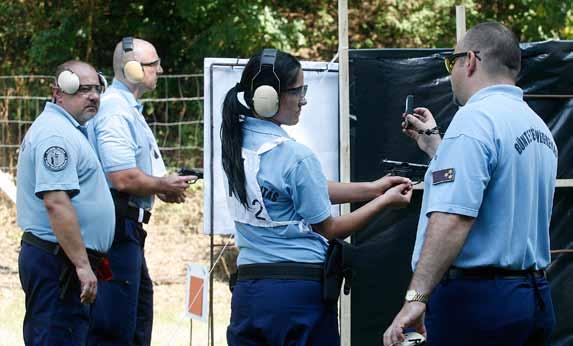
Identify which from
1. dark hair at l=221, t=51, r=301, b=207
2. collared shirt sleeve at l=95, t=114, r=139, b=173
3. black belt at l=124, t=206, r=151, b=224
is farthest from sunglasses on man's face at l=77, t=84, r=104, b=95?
dark hair at l=221, t=51, r=301, b=207

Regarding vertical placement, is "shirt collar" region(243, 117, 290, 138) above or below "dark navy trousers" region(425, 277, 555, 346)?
above

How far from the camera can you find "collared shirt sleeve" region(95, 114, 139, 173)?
18.7ft

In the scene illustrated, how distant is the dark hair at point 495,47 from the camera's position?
3.88m

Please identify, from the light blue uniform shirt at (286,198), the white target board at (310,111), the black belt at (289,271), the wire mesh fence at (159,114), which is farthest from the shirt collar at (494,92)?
the wire mesh fence at (159,114)

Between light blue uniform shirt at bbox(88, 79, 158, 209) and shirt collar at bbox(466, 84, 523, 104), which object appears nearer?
shirt collar at bbox(466, 84, 523, 104)

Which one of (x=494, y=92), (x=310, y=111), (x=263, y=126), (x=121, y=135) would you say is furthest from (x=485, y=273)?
(x=310, y=111)

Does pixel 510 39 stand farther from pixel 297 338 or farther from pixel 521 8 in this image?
pixel 521 8

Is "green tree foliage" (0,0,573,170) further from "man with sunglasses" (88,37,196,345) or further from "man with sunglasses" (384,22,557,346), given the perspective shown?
"man with sunglasses" (384,22,557,346)

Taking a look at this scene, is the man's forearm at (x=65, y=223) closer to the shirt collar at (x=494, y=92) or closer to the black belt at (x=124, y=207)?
the black belt at (x=124, y=207)

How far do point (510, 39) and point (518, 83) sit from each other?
244 centimetres

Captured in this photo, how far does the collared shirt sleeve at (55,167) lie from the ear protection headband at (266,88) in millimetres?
1223

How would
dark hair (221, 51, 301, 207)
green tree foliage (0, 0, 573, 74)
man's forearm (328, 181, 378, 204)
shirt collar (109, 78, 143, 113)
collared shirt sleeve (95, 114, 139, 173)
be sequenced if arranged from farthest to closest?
green tree foliage (0, 0, 573, 74)
shirt collar (109, 78, 143, 113)
collared shirt sleeve (95, 114, 139, 173)
man's forearm (328, 181, 378, 204)
dark hair (221, 51, 301, 207)

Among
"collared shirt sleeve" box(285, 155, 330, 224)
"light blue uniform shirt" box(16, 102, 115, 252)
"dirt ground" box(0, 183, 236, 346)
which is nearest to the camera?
"collared shirt sleeve" box(285, 155, 330, 224)

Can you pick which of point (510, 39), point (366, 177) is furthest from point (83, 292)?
point (510, 39)
